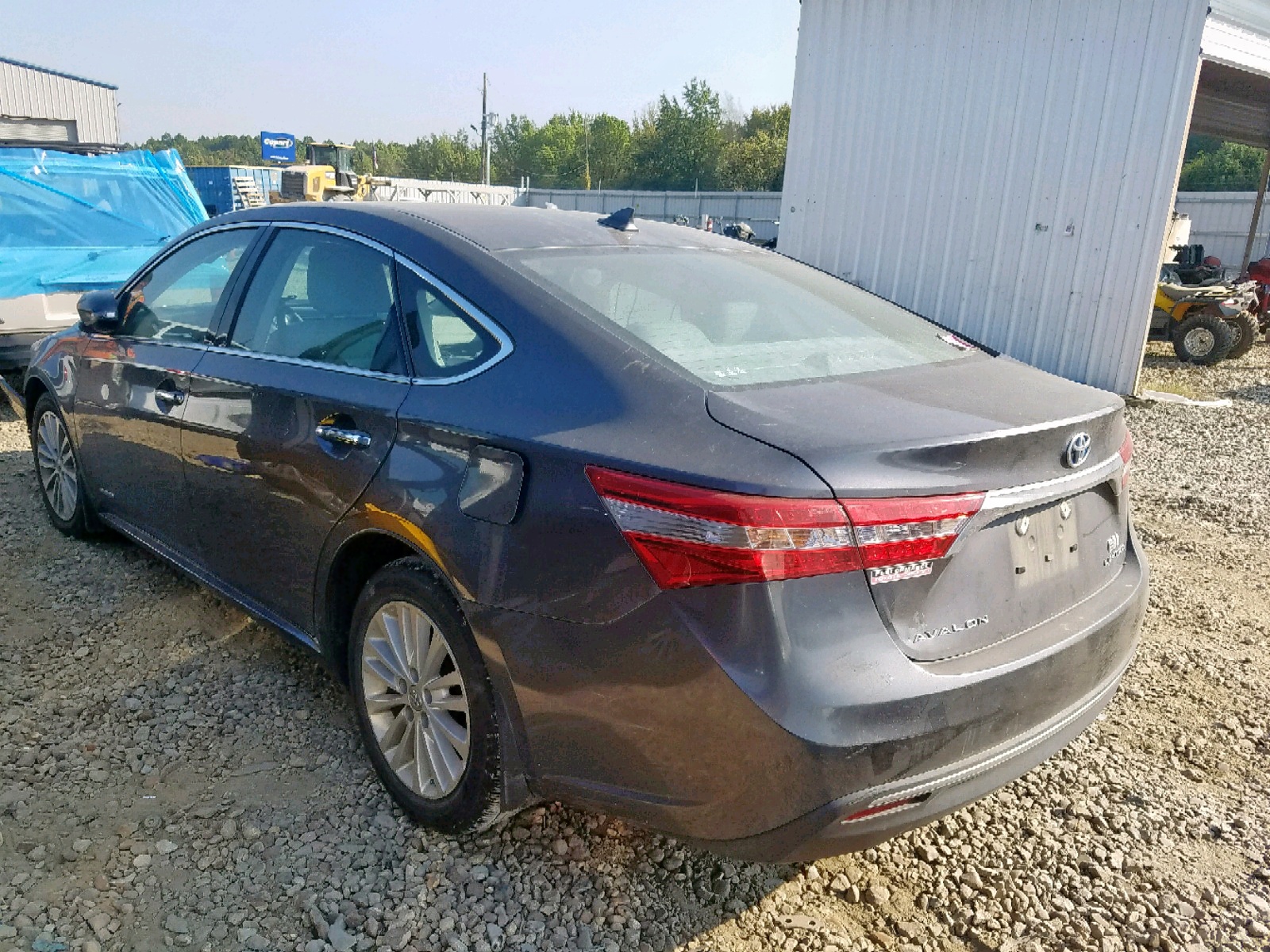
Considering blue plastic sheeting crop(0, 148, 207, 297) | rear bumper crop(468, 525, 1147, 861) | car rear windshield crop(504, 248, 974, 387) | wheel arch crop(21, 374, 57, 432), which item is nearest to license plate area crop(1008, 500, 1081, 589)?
rear bumper crop(468, 525, 1147, 861)

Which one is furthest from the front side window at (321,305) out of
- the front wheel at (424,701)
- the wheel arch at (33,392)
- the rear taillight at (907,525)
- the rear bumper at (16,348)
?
the rear bumper at (16,348)

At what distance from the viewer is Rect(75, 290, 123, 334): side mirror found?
12.6 feet

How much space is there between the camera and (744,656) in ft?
5.82

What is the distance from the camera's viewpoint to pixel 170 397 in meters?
3.34

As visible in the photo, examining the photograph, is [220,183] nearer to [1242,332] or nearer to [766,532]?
[1242,332]

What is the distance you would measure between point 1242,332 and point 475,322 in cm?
1256

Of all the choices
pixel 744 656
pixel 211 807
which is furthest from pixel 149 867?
pixel 744 656

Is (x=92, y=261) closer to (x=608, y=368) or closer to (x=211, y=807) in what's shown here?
(x=211, y=807)

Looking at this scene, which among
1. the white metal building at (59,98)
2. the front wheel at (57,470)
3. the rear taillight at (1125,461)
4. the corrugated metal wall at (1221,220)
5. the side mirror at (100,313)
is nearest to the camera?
the rear taillight at (1125,461)

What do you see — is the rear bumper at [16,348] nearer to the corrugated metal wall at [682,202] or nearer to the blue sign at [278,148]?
the corrugated metal wall at [682,202]

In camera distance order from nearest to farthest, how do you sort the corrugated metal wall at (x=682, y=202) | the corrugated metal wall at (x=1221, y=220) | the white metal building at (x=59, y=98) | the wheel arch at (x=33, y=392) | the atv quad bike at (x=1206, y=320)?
the wheel arch at (x=33, y=392) < the atv quad bike at (x=1206, y=320) < the corrugated metal wall at (x=1221, y=220) < the white metal building at (x=59, y=98) < the corrugated metal wall at (x=682, y=202)

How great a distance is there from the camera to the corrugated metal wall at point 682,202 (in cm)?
3900

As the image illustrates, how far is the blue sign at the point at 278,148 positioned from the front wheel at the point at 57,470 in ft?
160

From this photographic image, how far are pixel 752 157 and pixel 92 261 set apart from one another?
186 feet
